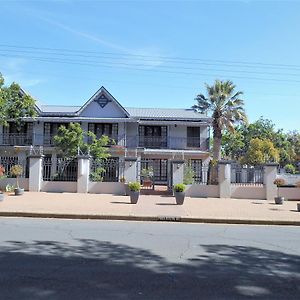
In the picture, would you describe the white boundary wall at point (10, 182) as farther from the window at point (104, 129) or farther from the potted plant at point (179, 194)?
the window at point (104, 129)

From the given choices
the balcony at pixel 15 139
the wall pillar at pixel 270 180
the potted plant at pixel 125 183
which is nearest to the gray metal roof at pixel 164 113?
the balcony at pixel 15 139

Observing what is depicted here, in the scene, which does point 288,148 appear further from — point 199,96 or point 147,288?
point 147,288

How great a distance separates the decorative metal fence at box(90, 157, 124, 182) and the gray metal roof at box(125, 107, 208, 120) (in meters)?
12.1

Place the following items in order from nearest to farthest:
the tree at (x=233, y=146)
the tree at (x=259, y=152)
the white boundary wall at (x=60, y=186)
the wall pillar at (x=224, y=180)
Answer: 1. the wall pillar at (x=224, y=180)
2. the white boundary wall at (x=60, y=186)
3. the tree at (x=259, y=152)
4. the tree at (x=233, y=146)

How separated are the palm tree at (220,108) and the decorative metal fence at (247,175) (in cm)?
1409

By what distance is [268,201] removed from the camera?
2159 centimetres

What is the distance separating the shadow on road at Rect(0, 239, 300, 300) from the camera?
205 inches

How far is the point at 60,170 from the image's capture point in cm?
2541

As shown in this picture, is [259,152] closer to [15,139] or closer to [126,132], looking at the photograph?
[126,132]

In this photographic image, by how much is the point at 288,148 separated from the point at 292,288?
66919mm

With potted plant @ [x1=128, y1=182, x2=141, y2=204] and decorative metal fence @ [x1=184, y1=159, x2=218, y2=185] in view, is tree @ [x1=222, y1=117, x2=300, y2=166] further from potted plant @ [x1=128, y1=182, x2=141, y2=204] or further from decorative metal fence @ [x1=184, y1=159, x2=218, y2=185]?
potted plant @ [x1=128, y1=182, x2=141, y2=204]

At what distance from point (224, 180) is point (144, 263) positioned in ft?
53.1

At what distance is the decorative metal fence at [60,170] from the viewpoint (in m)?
24.5

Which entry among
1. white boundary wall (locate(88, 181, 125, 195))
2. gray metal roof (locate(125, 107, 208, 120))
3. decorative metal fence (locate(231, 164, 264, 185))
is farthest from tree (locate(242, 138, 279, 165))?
white boundary wall (locate(88, 181, 125, 195))
